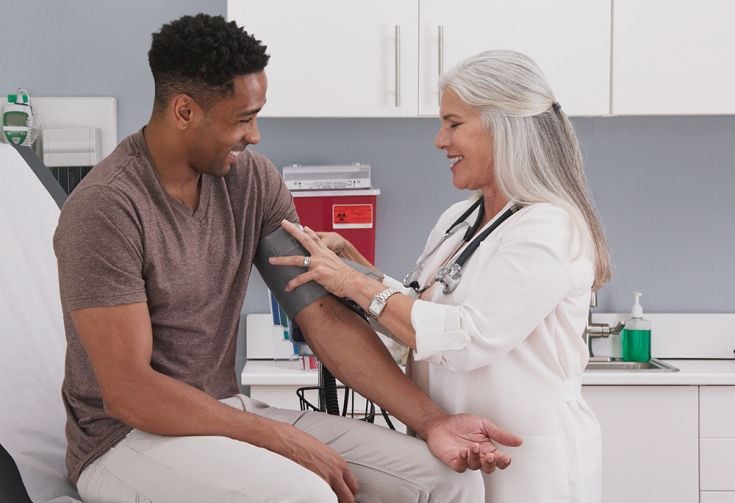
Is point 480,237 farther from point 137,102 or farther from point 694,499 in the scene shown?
point 137,102

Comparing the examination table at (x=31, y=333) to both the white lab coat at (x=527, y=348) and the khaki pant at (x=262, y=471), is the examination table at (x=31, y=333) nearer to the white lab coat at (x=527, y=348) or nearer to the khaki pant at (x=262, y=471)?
the khaki pant at (x=262, y=471)

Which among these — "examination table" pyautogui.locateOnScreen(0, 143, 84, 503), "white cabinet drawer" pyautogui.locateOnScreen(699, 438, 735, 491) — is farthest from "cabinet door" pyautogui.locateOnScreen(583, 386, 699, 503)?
"examination table" pyautogui.locateOnScreen(0, 143, 84, 503)

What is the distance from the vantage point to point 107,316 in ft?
5.16

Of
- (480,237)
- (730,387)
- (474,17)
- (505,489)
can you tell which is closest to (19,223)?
(480,237)

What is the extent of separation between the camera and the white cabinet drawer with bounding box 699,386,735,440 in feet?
9.51

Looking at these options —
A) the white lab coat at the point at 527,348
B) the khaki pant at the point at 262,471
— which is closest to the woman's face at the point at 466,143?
the white lab coat at the point at 527,348

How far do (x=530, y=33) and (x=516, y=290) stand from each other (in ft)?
4.51

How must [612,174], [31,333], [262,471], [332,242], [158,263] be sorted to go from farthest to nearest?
[612,174], [332,242], [31,333], [158,263], [262,471]

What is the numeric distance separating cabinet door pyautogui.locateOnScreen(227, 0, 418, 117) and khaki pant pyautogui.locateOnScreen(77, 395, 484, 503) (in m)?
1.30

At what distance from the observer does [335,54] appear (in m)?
2.91

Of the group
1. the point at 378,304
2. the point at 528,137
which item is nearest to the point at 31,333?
the point at 378,304

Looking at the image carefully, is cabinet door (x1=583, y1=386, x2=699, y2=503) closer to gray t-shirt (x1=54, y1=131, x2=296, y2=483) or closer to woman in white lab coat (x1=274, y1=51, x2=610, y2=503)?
woman in white lab coat (x1=274, y1=51, x2=610, y2=503)

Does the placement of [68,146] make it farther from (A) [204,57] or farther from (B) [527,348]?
(B) [527,348]

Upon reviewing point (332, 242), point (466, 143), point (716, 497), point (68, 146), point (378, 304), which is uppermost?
point (68, 146)
